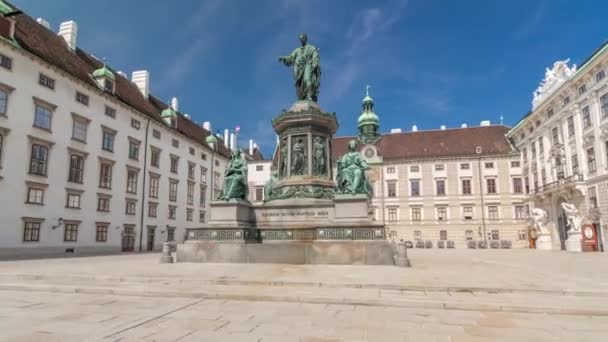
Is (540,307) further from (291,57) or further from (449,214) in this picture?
(449,214)

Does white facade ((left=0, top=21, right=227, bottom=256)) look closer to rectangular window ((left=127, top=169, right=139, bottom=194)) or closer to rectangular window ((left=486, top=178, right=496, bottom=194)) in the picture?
rectangular window ((left=127, top=169, right=139, bottom=194))

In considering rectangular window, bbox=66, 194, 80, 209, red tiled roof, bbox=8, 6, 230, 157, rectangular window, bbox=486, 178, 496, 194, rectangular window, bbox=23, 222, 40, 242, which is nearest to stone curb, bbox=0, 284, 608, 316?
rectangular window, bbox=23, 222, 40, 242

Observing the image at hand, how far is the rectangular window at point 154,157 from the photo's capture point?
3987cm

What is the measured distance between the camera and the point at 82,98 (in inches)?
1225

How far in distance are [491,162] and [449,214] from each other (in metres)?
10.2

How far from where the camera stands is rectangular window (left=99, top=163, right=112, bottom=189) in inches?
1286

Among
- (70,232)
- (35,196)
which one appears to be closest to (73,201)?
(70,232)

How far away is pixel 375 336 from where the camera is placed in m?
4.97

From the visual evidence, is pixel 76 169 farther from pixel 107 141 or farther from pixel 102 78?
pixel 102 78

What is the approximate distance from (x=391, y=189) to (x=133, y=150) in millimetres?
38577

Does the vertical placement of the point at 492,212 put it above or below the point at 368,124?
below

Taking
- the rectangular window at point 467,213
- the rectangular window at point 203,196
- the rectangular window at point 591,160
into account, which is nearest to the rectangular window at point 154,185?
the rectangular window at point 203,196

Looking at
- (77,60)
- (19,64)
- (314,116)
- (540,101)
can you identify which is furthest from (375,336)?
(540,101)

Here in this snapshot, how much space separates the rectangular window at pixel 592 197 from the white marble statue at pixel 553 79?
12.2 metres
